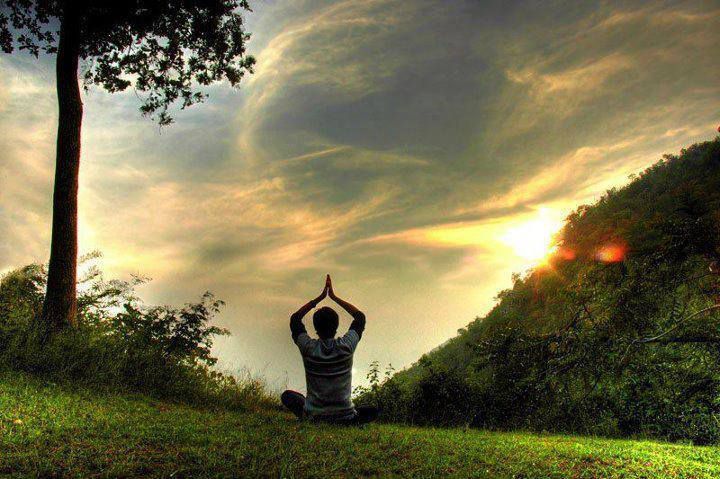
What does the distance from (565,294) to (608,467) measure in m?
4.63

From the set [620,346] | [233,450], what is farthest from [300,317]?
[620,346]

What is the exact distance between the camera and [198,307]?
10.1 metres

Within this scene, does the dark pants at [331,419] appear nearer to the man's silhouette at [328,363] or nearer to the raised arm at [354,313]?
the man's silhouette at [328,363]

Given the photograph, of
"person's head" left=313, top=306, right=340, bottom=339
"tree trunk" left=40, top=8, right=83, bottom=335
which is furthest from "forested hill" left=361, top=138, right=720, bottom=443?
"tree trunk" left=40, top=8, right=83, bottom=335

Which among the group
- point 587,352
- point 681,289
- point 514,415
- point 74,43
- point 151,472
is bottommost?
point 514,415

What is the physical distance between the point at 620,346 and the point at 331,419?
593 centimetres

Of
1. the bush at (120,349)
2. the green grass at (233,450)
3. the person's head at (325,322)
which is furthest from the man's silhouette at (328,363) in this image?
the bush at (120,349)

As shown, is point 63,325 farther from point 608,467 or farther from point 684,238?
point 684,238

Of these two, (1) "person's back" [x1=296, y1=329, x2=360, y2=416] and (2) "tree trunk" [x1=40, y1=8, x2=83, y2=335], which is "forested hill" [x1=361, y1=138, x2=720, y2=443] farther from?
(2) "tree trunk" [x1=40, y1=8, x2=83, y2=335]

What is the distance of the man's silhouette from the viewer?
6.05m

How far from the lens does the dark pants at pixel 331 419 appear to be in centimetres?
636

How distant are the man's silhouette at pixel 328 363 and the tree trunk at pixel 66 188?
246 inches

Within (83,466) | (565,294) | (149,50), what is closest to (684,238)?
(565,294)

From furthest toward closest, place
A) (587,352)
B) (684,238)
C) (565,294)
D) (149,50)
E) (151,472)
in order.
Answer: (149,50) < (565,294) < (587,352) < (684,238) < (151,472)
